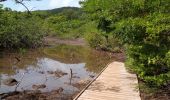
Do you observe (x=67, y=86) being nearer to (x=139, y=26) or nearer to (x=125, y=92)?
(x=125, y=92)

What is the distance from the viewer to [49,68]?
22484mm

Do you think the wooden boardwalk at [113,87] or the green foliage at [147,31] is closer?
the green foliage at [147,31]

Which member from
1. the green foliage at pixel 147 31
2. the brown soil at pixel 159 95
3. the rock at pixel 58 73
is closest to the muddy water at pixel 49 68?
the rock at pixel 58 73

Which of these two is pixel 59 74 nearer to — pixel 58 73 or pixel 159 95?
pixel 58 73

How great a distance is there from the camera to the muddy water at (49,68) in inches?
656

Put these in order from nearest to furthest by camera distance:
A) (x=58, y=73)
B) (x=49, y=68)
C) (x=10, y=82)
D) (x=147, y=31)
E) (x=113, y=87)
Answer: (x=147, y=31), (x=113, y=87), (x=10, y=82), (x=58, y=73), (x=49, y=68)

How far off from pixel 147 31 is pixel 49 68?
1317cm

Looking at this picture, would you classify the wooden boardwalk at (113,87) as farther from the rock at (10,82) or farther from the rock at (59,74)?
the rock at (10,82)

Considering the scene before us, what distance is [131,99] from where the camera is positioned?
1178 centimetres

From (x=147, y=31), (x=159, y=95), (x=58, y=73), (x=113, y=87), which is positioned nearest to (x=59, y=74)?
(x=58, y=73)

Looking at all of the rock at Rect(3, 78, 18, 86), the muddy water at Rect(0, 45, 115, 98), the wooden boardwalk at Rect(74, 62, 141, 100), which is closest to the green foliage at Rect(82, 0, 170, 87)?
the wooden boardwalk at Rect(74, 62, 141, 100)

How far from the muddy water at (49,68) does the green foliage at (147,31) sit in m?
4.02

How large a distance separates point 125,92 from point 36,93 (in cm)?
389

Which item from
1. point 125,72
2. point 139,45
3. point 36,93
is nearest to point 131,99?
A: point 139,45
